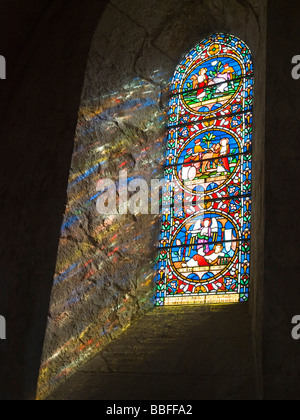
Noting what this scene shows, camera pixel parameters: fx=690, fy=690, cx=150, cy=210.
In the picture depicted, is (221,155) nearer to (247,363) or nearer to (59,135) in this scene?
(59,135)

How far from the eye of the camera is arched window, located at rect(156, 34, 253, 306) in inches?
195

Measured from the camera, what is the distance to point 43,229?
5027 mm

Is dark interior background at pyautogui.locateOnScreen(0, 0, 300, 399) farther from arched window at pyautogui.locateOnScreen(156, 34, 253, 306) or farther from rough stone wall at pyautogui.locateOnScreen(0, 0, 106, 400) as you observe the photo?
arched window at pyautogui.locateOnScreen(156, 34, 253, 306)

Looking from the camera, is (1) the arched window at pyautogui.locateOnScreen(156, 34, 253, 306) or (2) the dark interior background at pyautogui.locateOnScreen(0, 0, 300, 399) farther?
(1) the arched window at pyautogui.locateOnScreen(156, 34, 253, 306)

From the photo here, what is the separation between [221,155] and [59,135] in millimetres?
1257

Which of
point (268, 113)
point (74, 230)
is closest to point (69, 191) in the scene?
point (74, 230)

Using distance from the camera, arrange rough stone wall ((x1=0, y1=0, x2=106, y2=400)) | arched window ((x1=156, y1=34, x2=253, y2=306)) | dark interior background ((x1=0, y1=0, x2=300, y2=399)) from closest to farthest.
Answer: dark interior background ((x1=0, y1=0, x2=300, y2=399)) → rough stone wall ((x1=0, y1=0, x2=106, y2=400)) → arched window ((x1=156, y1=34, x2=253, y2=306))

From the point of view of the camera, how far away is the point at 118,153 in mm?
5406

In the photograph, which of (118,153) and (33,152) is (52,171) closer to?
(33,152)

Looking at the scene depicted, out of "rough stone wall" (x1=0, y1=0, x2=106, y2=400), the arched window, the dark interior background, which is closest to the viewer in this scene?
the dark interior background

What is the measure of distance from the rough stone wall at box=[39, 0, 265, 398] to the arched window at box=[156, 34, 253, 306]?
0.12m

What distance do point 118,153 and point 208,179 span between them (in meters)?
0.73

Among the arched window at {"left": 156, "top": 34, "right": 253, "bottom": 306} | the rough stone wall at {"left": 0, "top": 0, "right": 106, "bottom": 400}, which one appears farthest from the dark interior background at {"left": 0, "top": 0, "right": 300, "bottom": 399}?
the arched window at {"left": 156, "top": 34, "right": 253, "bottom": 306}

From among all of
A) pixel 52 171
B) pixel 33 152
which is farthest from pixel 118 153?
pixel 33 152
